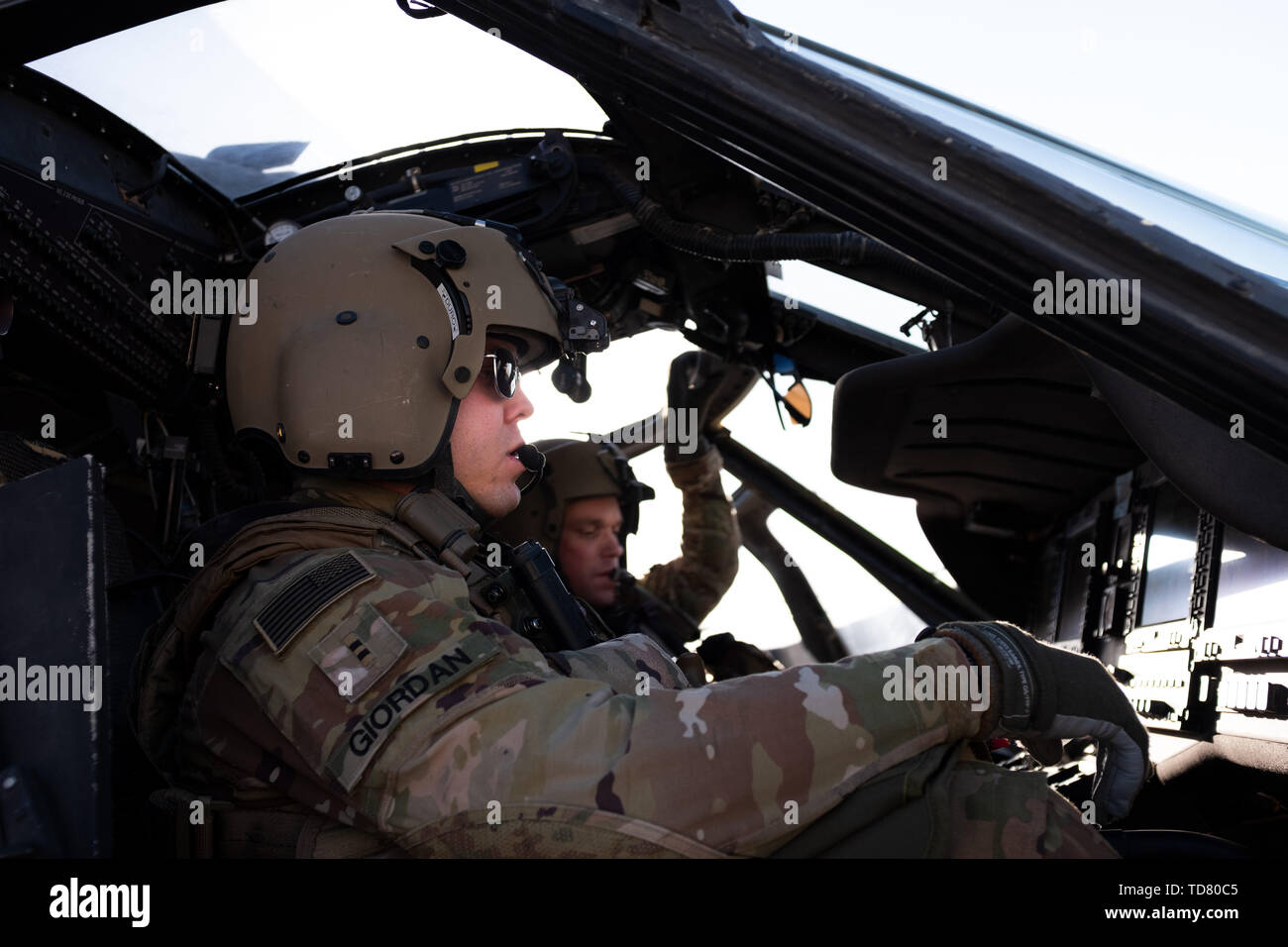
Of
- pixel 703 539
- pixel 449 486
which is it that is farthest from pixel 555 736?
pixel 703 539

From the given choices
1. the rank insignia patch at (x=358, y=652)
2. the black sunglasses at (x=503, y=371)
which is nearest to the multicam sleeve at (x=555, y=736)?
the rank insignia patch at (x=358, y=652)

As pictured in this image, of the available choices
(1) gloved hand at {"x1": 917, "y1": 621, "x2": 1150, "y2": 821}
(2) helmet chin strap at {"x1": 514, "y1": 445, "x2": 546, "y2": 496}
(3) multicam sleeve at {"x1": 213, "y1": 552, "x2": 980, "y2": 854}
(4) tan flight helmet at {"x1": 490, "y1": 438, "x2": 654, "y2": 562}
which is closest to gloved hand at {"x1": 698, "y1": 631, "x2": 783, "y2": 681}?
(4) tan flight helmet at {"x1": 490, "y1": 438, "x2": 654, "y2": 562}

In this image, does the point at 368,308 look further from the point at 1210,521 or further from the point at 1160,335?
the point at 1210,521

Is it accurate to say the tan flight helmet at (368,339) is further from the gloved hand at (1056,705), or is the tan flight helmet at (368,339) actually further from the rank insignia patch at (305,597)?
the gloved hand at (1056,705)

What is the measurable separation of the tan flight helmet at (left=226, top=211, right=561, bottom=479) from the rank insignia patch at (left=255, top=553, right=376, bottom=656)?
11.2 inches

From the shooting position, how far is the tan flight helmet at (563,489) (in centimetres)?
334

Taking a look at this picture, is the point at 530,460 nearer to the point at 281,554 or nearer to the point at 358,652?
the point at 281,554

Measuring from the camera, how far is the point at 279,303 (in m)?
1.59

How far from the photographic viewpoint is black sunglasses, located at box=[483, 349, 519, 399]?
166cm

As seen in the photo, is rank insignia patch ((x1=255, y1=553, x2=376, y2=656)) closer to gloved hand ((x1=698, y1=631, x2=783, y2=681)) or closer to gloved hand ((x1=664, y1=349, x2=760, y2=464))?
gloved hand ((x1=698, y1=631, x2=783, y2=681))

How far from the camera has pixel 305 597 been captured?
1.24 meters

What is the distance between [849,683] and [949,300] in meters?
1.51

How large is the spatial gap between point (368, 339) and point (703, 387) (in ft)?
6.10

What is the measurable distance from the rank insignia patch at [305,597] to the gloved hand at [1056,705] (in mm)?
656
